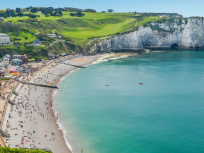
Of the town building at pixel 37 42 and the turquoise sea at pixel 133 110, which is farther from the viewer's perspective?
the town building at pixel 37 42

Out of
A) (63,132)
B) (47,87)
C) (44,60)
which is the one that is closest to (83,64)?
(44,60)

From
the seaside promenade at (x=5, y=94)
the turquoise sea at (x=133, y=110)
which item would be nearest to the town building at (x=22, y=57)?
the turquoise sea at (x=133, y=110)

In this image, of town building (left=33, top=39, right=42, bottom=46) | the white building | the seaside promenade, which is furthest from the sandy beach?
the white building

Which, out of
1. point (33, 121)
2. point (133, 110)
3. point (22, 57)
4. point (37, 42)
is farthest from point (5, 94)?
point (37, 42)

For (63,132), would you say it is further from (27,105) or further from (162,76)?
(162,76)

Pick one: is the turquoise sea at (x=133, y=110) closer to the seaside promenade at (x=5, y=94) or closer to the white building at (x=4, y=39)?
the seaside promenade at (x=5, y=94)
